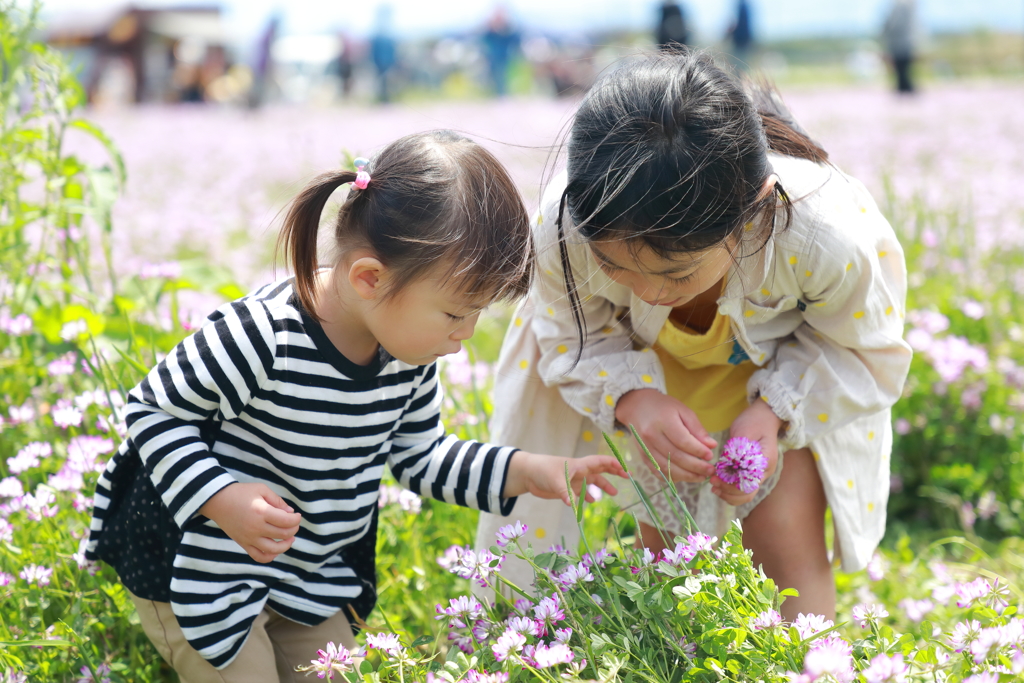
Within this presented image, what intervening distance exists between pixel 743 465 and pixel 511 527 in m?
0.41

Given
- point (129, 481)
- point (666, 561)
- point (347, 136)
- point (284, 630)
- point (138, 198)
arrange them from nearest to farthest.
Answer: point (666, 561)
point (129, 481)
point (284, 630)
point (138, 198)
point (347, 136)

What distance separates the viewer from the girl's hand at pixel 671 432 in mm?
1539

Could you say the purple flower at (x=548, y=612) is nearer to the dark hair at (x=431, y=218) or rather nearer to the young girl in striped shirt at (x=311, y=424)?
the young girl in striped shirt at (x=311, y=424)

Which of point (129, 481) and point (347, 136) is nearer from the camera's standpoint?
point (129, 481)

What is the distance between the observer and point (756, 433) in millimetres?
1617

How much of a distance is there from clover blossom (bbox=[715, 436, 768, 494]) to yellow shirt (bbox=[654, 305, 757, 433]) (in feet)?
1.27

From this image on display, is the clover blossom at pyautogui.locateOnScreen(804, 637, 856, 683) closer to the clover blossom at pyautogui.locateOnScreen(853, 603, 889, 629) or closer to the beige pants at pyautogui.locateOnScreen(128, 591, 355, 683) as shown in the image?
the clover blossom at pyautogui.locateOnScreen(853, 603, 889, 629)

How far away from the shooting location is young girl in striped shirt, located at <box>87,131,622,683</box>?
136cm

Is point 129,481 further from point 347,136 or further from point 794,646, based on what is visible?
point 347,136

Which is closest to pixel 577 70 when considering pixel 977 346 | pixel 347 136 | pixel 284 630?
pixel 347 136

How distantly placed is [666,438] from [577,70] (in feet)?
59.7

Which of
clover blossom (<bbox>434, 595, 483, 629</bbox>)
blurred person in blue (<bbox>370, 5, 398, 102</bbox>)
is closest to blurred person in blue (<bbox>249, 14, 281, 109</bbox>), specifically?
blurred person in blue (<bbox>370, 5, 398, 102</bbox>)

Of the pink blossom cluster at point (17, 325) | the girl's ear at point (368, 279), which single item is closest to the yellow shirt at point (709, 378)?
the girl's ear at point (368, 279)

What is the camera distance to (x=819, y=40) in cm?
3353
